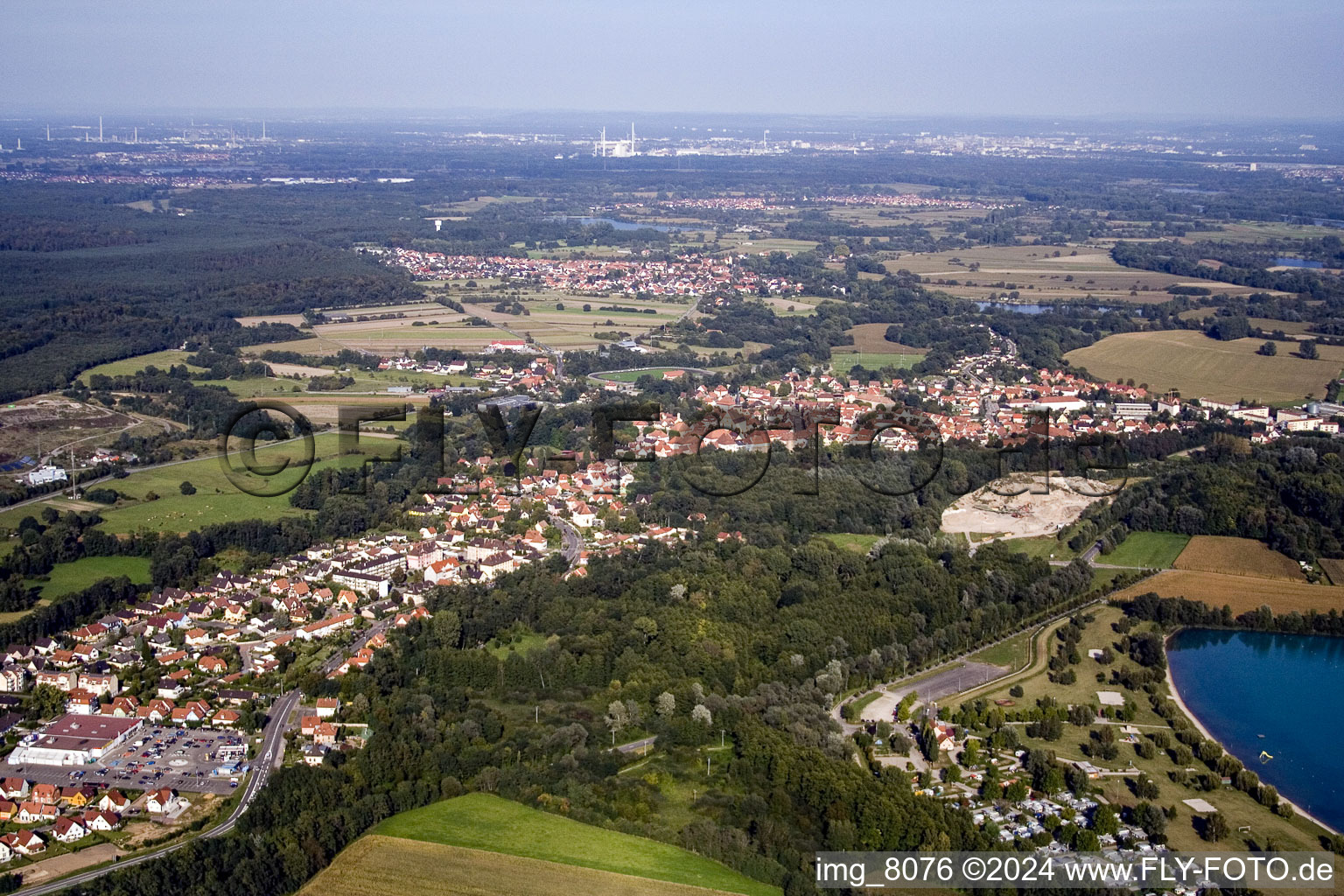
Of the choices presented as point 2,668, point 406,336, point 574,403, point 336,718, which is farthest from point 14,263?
point 336,718

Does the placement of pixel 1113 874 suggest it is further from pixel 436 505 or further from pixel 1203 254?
pixel 1203 254

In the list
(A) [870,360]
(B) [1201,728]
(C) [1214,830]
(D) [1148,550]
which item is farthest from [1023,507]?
(A) [870,360]

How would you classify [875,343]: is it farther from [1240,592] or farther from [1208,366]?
[1240,592]

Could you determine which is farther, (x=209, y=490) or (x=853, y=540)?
(x=209, y=490)

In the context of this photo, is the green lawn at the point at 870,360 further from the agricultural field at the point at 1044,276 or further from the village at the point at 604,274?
the village at the point at 604,274

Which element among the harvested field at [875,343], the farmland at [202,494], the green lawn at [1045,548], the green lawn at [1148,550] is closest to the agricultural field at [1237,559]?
the green lawn at [1148,550]

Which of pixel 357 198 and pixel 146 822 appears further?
pixel 357 198
